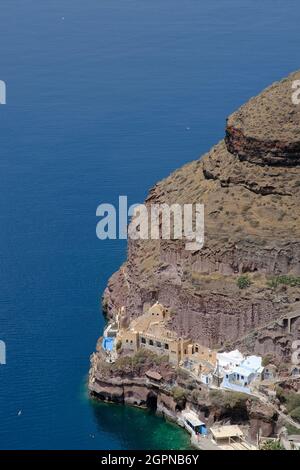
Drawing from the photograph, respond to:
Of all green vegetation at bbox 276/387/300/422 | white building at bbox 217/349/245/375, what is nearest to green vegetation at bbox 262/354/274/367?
white building at bbox 217/349/245/375

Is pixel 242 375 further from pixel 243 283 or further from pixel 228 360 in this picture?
pixel 243 283

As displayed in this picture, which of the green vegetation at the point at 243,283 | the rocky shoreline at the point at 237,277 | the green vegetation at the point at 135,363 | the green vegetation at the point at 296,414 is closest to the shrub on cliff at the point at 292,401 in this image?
the green vegetation at the point at 296,414

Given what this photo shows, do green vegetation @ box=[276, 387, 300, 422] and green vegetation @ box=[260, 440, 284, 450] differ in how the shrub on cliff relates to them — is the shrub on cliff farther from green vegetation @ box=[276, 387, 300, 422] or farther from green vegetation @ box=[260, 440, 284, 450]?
green vegetation @ box=[260, 440, 284, 450]

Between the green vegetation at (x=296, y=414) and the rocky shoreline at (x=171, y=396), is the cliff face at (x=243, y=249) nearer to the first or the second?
the rocky shoreline at (x=171, y=396)

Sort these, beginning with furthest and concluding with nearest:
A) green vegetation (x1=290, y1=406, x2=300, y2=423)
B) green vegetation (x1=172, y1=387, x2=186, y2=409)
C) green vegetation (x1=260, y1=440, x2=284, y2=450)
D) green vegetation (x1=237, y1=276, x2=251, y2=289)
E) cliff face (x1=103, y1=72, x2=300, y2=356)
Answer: green vegetation (x1=237, y1=276, x2=251, y2=289) → cliff face (x1=103, y1=72, x2=300, y2=356) → green vegetation (x1=172, y1=387, x2=186, y2=409) → green vegetation (x1=290, y1=406, x2=300, y2=423) → green vegetation (x1=260, y1=440, x2=284, y2=450)

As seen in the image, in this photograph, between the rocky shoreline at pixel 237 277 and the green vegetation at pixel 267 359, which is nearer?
the green vegetation at pixel 267 359

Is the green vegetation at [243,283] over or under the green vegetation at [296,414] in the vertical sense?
over

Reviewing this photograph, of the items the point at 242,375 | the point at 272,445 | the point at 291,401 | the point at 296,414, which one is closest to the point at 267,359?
the point at 242,375
